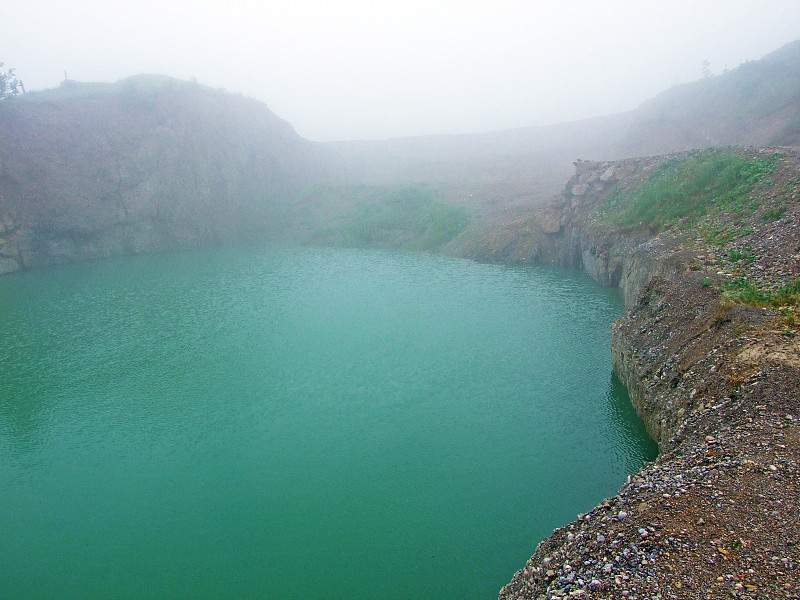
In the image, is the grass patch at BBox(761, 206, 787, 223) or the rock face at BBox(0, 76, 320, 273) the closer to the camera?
the grass patch at BBox(761, 206, 787, 223)

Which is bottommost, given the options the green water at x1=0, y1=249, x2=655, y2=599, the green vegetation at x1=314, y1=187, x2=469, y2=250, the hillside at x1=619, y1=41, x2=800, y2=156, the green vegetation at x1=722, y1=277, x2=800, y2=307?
the green water at x1=0, y1=249, x2=655, y2=599

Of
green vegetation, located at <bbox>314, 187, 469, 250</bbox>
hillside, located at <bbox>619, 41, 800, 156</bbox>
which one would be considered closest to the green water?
green vegetation, located at <bbox>314, 187, 469, 250</bbox>

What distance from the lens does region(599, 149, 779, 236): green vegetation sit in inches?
995

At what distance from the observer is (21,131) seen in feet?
172

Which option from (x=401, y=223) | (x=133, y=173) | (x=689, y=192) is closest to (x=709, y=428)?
(x=689, y=192)

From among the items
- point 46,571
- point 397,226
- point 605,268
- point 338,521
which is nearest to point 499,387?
→ point 338,521

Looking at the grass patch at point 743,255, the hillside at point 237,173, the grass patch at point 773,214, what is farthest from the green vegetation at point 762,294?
the hillside at point 237,173

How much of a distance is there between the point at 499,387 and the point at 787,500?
12.7 m

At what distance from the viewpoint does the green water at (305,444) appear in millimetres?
12445

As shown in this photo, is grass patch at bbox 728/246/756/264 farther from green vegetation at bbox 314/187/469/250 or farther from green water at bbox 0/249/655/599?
green vegetation at bbox 314/187/469/250

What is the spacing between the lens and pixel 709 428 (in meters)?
11.4

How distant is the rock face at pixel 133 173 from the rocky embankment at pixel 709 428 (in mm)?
51248

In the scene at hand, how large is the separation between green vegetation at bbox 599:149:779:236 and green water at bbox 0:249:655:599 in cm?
648

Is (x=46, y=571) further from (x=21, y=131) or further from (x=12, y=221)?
(x=21, y=131)
